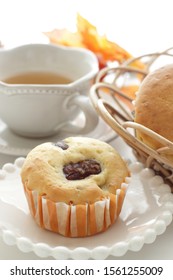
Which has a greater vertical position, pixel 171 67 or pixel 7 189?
pixel 171 67

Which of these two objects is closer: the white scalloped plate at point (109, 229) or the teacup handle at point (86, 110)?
the white scalloped plate at point (109, 229)

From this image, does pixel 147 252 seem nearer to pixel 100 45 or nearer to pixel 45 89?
pixel 45 89

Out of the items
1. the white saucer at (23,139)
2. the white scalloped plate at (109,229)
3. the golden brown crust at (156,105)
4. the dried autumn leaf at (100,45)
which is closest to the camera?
the white scalloped plate at (109,229)

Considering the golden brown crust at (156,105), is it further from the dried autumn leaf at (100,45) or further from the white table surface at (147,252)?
the dried autumn leaf at (100,45)

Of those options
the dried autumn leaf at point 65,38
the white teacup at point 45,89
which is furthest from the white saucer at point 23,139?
the dried autumn leaf at point 65,38

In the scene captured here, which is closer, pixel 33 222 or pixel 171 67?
pixel 33 222
